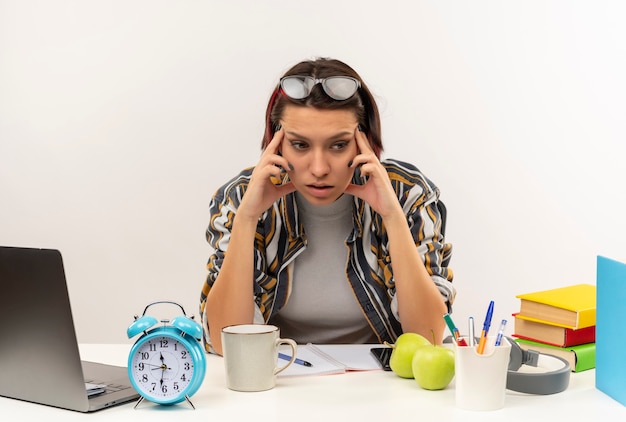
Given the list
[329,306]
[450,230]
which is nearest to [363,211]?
[329,306]

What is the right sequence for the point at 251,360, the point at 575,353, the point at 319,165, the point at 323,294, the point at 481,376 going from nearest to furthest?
the point at 481,376 < the point at 251,360 < the point at 575,353 < the point at 319,165 < the point at 323,294

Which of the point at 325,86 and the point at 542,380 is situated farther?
the point at 325,86

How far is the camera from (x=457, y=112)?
329cm

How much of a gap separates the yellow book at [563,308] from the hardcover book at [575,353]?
0.05 meters

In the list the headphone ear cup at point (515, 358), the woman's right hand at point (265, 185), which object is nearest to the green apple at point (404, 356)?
the headphone ear cup at point (515, 358)

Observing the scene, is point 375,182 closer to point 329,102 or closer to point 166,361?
point 329,102

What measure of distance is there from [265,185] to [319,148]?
0.58ft

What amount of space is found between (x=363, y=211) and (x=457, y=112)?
137 centimetres

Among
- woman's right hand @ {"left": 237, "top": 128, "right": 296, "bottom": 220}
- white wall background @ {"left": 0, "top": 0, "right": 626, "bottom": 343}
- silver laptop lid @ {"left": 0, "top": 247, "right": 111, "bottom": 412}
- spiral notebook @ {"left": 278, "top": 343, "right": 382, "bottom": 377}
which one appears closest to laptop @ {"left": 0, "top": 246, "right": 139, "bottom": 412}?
silver laptop lid @ {"left": 0, "top": 247, "right": 111, "bottom": 412}

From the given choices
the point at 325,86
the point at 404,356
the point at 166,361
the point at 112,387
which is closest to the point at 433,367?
the point at 404,356

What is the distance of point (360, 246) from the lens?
206 cm

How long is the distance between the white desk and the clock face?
30 millimetres

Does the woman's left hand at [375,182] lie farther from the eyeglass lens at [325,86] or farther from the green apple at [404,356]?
the green apple at [404,356]

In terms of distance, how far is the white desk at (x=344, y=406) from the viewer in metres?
1.25
